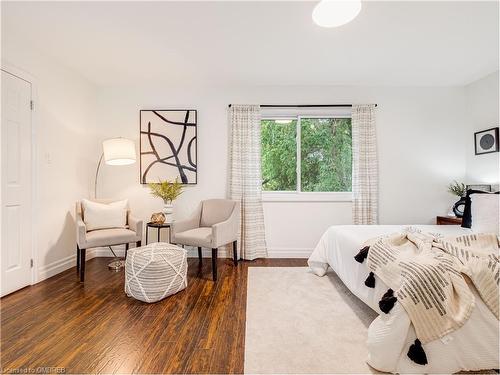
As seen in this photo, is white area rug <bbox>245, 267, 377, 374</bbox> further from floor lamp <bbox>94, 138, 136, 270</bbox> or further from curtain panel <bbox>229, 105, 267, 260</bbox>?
floor lamp <bbox>94, 138, 136, 270</bbox>

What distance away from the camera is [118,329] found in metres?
1.98

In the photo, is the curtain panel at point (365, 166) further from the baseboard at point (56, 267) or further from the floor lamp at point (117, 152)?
the baseboard at point (56, 267)

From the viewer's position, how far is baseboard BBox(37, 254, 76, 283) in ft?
9.84

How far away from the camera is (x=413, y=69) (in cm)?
341

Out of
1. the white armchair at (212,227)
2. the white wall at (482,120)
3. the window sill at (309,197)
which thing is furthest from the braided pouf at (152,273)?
the white wall at (482,120)

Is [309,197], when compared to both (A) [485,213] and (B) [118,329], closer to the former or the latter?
(A) [485,213]

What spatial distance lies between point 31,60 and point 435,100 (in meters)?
5.22

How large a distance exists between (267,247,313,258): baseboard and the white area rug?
951mm

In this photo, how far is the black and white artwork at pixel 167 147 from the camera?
3.99 meters

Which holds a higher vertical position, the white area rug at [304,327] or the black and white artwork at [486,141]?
the black and white artwork at [486,141]

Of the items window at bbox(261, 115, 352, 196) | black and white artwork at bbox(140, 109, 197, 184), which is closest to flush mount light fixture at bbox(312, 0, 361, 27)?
window at bbox(261, 115, 352, 196)

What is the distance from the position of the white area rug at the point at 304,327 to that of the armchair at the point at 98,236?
1496 mm

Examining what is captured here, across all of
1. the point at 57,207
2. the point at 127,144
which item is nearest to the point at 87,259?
the point at 57,207

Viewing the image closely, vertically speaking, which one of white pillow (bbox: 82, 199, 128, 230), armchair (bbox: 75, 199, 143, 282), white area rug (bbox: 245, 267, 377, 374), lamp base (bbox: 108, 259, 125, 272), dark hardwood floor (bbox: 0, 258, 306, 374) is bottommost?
white area rug (bbox: 245, 267, 377, 374)
